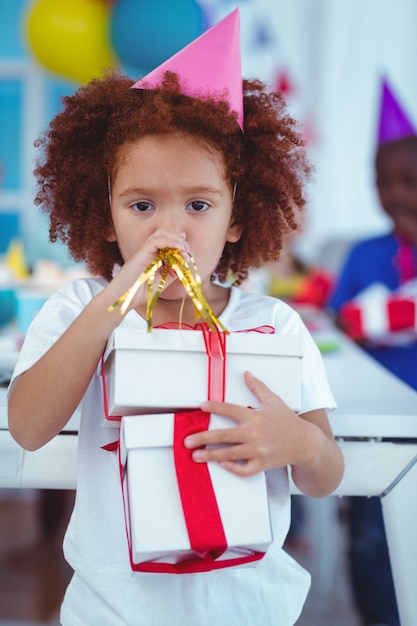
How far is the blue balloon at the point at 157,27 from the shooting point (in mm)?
2072

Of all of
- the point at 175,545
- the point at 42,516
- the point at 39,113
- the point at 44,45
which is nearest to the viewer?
the point at 175,545

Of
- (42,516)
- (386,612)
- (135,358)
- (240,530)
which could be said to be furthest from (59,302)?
(42,516)

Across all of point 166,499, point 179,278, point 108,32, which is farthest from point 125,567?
point 108,32

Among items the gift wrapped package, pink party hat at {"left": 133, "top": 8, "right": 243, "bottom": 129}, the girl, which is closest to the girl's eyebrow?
the girl

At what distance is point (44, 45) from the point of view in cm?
239

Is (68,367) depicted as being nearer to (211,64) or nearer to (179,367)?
(179,367)

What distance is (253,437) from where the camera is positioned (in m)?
0.58

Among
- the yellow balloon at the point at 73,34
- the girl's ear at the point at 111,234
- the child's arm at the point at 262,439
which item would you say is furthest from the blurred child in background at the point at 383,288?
the yellow balloon at the point at 73,34

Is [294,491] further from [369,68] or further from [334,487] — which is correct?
[369,68]

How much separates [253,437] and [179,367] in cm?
9

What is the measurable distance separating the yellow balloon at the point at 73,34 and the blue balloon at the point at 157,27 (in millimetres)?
167

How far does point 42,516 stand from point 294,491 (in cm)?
142

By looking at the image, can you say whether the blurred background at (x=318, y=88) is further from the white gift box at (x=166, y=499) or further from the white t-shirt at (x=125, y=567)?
the white gift box at (x=166, y=499)

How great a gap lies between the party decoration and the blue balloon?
1579mm
